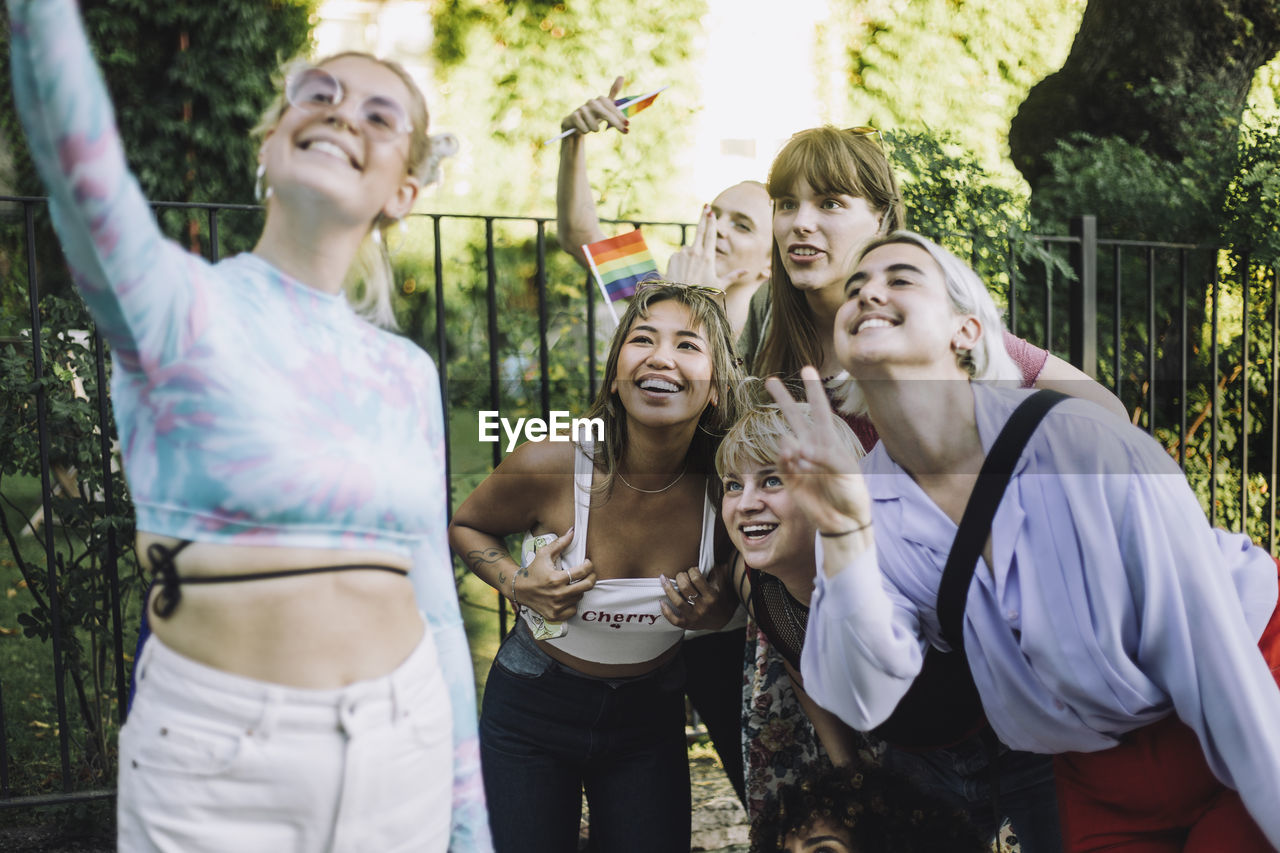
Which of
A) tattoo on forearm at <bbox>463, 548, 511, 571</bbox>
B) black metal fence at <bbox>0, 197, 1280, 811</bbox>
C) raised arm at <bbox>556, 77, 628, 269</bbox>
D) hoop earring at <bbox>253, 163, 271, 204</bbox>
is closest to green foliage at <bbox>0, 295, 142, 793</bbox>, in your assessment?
black metal fence at <bbox>0, 197, 1280, 811</bbox>

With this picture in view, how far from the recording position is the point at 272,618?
3.77 feet

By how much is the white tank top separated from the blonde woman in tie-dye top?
2.74 feet

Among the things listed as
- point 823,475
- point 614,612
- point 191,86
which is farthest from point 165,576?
point 191,86

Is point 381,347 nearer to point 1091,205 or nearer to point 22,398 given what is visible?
point 22,398

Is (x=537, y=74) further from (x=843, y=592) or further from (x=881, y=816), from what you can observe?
(x=843, y=592)

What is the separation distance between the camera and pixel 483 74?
6.52 meters

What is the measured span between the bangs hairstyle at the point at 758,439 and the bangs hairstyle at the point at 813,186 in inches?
12.5

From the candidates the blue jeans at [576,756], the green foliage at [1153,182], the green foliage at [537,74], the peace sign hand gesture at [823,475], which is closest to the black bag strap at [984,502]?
the peace sign hand gesture at [823,475]

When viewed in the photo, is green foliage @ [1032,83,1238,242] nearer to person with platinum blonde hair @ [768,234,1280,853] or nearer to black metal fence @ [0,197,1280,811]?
black metal fence @ [0,197,1280,811]

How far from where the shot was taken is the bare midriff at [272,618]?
114 centimetres

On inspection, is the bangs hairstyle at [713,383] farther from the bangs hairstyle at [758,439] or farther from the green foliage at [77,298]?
the green foliage at [77,298]

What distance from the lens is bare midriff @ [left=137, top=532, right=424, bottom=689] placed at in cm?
114

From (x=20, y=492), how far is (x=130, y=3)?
330 cm

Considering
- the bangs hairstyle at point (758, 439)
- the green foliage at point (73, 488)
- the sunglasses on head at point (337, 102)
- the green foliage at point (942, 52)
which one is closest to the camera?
the sunglasses on head at point (337, 102)
